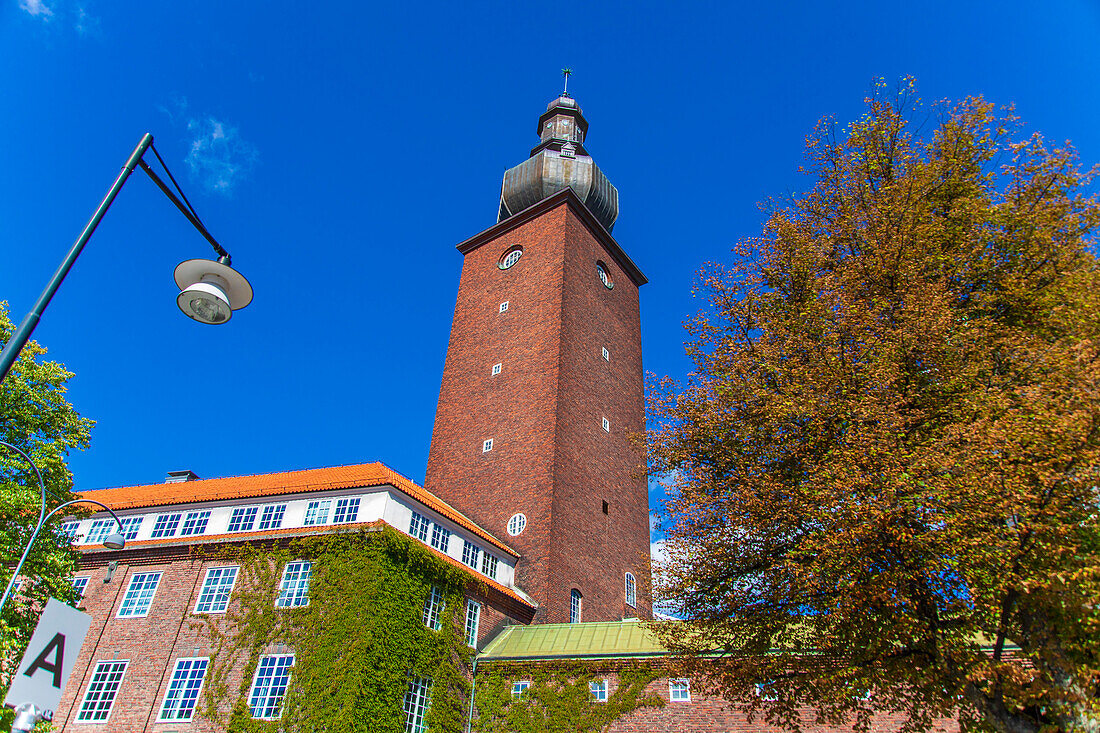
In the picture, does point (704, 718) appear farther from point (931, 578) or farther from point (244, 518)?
point (244, 518)

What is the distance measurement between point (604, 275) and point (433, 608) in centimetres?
2520

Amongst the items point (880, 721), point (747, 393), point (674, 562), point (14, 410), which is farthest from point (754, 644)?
point (14, 410)

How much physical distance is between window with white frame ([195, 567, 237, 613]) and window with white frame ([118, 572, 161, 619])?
223 centimetres

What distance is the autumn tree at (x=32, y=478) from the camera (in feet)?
58.7

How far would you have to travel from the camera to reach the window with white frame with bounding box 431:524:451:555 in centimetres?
2661

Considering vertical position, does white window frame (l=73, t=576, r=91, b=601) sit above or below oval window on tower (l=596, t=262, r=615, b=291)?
below

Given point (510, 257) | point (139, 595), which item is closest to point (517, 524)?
point (139, 595)

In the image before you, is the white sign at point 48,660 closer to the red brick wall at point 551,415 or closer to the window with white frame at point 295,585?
the window with white frame at point 295,585

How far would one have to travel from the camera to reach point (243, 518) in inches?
1051

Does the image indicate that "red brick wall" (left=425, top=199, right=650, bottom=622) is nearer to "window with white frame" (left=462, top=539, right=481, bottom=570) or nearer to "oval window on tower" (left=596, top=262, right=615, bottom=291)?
"oval window on tower" (left=596, top=262, right=615, bottom=291)

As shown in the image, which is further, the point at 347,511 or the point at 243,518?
the point at 243,518

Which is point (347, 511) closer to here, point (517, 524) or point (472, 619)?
point (472, 619)

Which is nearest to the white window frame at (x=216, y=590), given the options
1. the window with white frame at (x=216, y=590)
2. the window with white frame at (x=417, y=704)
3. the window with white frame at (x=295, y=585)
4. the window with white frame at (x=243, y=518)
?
the window with white frame at (x=216, y=590)

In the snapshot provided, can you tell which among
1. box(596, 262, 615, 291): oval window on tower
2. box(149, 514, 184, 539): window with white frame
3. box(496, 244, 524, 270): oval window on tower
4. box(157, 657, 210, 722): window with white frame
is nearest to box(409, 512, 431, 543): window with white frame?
box(157, 657, 210, 722): window with white frame
